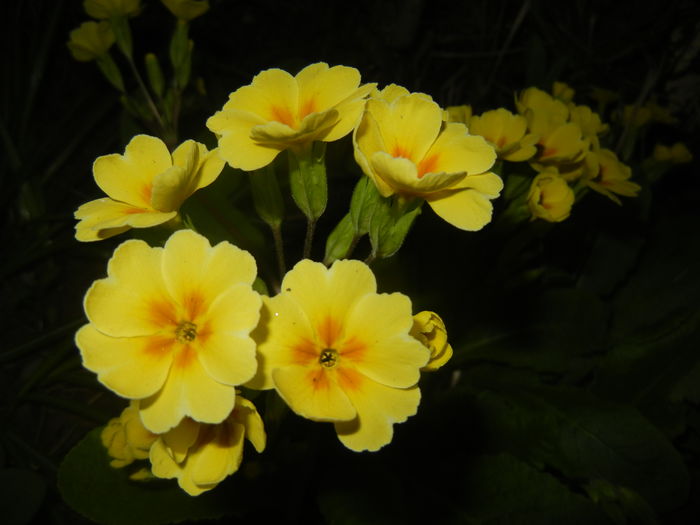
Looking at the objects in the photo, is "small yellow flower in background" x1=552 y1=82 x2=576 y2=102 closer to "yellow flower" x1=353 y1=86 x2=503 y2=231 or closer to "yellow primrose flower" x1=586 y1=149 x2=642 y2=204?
"yellow primrose flower" x1=586 y1=149 x2=642 y2=204

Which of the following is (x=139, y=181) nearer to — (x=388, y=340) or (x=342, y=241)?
(x=342, y=241)

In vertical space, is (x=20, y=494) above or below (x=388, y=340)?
below

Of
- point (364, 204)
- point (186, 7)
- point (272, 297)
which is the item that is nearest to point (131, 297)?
point (272, 297)

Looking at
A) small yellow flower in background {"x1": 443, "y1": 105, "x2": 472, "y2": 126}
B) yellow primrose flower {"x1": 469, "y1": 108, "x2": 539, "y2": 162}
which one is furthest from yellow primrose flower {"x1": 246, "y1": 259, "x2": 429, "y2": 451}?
small yellow flower in background {"x1": 443, "y1": 105, "x2": 472, "y2": 126}

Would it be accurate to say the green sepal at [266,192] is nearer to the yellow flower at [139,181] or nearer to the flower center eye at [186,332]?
the yellow flower at [139,181]

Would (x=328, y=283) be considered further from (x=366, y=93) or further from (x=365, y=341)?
(x=366, y=93)
